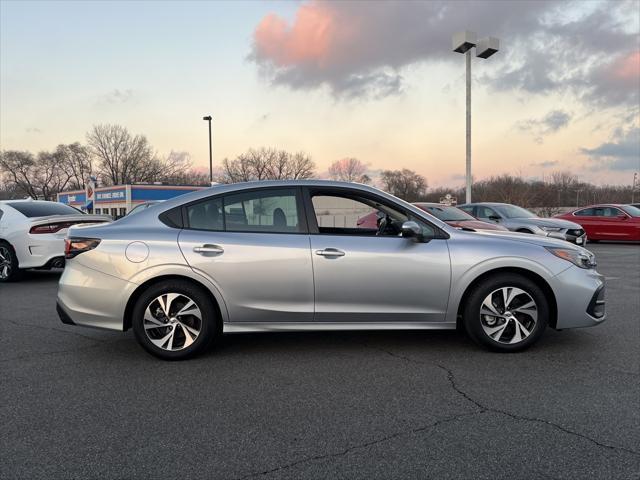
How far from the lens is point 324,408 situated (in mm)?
3336

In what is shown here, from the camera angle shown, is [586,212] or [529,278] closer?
[529,278]

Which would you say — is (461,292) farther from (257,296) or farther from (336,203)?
(257,296)

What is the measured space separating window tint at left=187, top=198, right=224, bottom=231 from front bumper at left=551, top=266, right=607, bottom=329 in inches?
123

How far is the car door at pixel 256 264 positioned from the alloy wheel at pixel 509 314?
1.62 metres

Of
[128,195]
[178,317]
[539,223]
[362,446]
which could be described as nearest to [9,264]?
[178,317]

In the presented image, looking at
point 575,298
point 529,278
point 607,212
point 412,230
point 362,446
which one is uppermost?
point 607,212

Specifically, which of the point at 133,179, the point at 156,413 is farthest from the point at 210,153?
the point at 133,179

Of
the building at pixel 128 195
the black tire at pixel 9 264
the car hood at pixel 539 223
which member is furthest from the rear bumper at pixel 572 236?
the building at pixel 128 195

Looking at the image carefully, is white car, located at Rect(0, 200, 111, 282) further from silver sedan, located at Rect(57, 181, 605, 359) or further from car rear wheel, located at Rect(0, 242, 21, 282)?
silver sedan, located at Rect(57, 181, 605, 359)

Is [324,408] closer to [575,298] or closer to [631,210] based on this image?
[575,298]

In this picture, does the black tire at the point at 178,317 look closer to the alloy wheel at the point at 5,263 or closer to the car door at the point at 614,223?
the alloy wheel at the point at 5,263

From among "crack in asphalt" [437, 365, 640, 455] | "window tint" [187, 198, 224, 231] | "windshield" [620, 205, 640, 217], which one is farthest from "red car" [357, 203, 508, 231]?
"windshield" [620, 205, 640, 217]

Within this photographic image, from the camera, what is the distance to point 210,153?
117ft

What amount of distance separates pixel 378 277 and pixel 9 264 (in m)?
8.23
